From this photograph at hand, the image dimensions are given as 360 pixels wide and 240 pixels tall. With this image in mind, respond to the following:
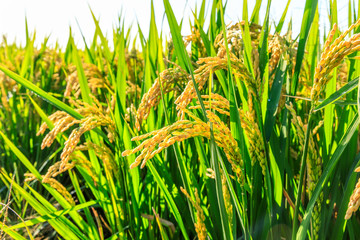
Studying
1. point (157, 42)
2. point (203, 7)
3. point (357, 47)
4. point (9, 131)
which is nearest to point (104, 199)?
point (157, 42)

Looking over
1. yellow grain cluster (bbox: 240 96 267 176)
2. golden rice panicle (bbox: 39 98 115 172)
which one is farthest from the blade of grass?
golden rice panicle (bbox: 39 98 115 172)

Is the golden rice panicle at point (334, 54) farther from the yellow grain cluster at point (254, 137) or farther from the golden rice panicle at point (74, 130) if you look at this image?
the golden rice panicle at point (74, 130)

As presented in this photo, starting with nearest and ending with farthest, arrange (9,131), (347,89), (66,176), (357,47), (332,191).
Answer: (357,47) < (347,89) < (332,191) < (66,176) < (9,131)

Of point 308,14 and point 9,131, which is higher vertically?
point 308,14

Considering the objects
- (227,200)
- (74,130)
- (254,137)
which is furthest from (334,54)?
(74,130)

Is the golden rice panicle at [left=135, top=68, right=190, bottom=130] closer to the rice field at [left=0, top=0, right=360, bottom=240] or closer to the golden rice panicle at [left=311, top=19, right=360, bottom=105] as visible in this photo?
the rice field at [left=0, top=0, right=360, bottom=240]

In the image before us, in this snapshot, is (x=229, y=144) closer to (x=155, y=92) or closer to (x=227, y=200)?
(x=227, y=200)

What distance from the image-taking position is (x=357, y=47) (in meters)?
0.80

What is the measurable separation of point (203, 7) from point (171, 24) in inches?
32.2

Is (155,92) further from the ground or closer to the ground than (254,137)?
further from the ground

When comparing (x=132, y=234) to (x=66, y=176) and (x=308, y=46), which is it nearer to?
(x=308, y=46)

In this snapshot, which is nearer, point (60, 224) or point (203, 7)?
point (60, 224)

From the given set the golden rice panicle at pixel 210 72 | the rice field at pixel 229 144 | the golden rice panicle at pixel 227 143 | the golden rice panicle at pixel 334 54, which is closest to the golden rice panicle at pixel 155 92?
the rice field at pixel 229 144

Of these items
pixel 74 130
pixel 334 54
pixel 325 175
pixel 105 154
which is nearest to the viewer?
pixel 334 54
